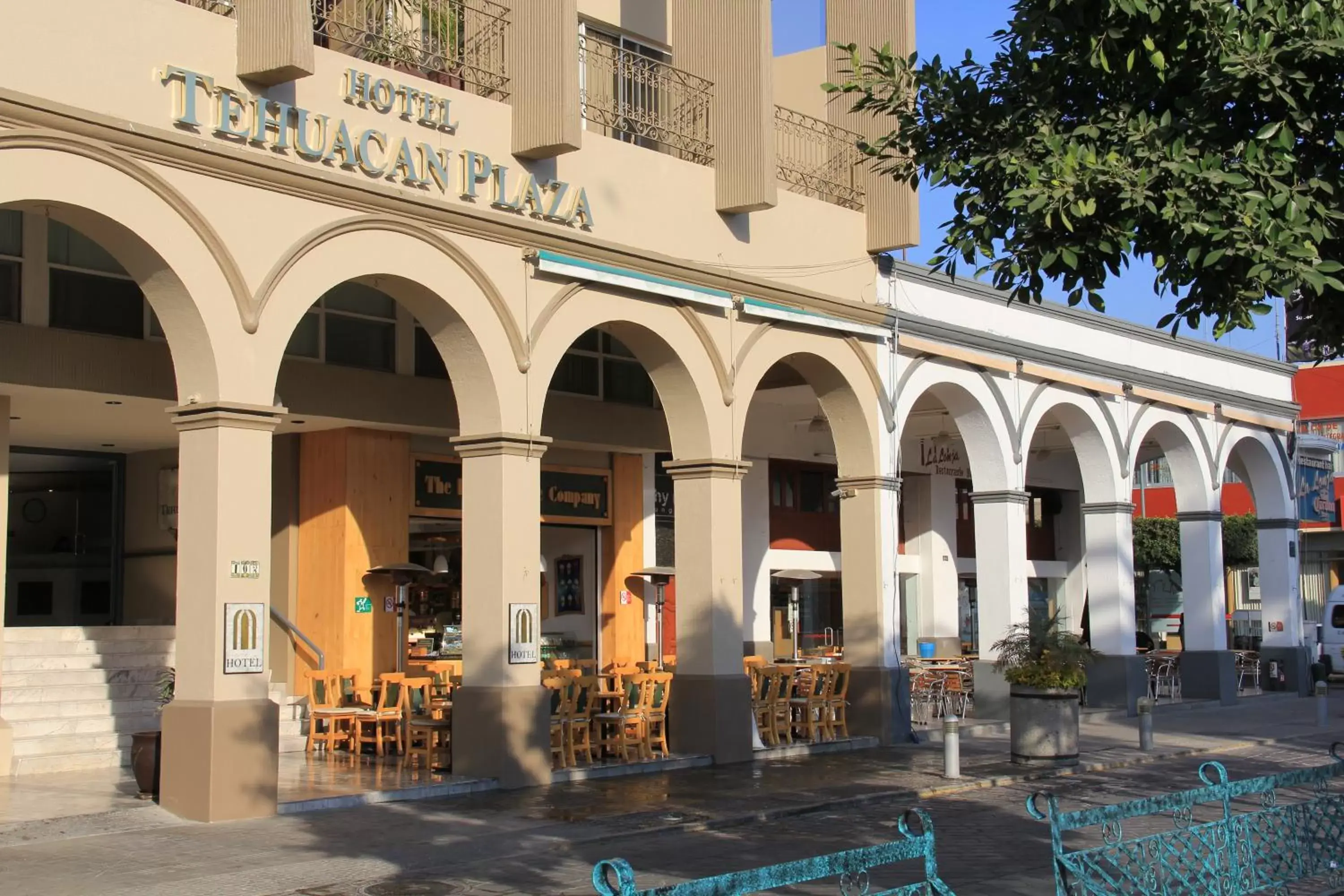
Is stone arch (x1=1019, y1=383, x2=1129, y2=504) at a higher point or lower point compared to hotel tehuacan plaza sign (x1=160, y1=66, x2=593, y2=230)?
lower

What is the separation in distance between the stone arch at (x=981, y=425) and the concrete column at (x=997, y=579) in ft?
0.82

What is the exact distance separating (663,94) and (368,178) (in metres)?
6.34

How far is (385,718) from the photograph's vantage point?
1719 cm

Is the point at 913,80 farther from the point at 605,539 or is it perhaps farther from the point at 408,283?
the point at 605,539

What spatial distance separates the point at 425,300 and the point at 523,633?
134 inches

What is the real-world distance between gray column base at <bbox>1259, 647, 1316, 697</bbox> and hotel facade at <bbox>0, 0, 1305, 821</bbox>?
6.61 metres

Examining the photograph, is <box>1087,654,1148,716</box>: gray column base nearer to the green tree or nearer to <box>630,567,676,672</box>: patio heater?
<box>630,567,676,672</box>: patio heater

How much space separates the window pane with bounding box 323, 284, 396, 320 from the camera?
62.1 ft

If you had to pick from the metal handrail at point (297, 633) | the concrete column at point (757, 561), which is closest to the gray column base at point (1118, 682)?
the concrete column at point (757, 561)

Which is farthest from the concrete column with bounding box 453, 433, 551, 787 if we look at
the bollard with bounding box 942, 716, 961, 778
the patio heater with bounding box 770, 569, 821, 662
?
the patio heater with bounding box 770, 569, 821, 662

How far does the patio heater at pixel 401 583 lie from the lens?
19.4 m

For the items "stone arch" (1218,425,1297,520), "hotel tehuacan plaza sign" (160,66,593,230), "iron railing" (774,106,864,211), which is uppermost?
"iron railing" (774,106,864,211)

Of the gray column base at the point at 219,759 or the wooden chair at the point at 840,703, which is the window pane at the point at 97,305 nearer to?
the gray column base at the point at 219,759

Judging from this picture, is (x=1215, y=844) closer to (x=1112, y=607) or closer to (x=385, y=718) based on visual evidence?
(x=385, y=718)
